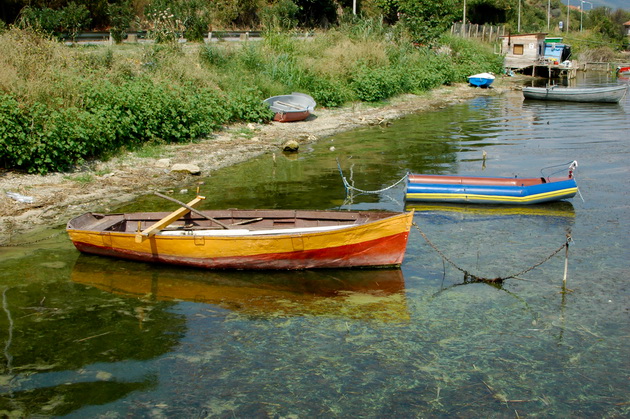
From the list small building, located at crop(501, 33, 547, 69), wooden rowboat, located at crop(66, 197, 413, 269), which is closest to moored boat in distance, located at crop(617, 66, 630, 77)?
small building, located at crop(501, 33, 547, 69)

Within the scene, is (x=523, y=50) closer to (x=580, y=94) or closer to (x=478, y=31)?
(x=478, y=31)

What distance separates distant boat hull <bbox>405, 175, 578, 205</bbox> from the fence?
Result: 43.7 metres

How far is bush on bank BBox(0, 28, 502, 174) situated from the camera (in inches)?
624

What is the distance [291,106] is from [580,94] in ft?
66.4

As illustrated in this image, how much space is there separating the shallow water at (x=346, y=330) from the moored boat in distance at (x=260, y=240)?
0.30 metres

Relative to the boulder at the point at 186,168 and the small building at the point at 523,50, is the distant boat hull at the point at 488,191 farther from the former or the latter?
the small building at the point at 523,50

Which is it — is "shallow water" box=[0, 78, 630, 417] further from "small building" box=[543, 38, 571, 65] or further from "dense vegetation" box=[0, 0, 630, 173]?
"small building" box=[543, 38, 571, 65]

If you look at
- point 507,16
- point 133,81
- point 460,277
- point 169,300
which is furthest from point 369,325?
point 507,16

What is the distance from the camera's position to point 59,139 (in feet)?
52.3

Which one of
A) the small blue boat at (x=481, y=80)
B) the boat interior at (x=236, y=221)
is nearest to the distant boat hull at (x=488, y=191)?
the boat interior at (x=236, y=221)

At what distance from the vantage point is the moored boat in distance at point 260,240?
35.5ft

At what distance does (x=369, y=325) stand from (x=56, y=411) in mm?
4420

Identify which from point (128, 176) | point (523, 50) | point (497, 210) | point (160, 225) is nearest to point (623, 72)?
point (523, 50)

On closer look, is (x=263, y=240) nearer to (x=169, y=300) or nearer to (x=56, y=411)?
(x=169, y=300)
